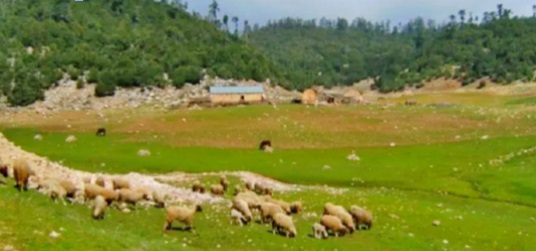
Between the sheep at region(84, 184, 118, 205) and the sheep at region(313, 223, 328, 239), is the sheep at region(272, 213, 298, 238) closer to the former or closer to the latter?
the sheep at region(313, 223, 328, 239)

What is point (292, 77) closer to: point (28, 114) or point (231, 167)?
point (28, 114)

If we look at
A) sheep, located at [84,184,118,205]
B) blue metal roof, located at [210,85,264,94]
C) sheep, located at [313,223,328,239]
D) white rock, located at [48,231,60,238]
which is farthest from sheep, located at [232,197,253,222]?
blue metal roof, located at [210,85,264,94]

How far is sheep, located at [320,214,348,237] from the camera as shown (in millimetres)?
31786

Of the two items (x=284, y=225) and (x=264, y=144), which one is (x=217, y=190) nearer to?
(x=284, y=225)

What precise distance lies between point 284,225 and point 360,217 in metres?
4.70

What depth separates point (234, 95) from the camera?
12406cm

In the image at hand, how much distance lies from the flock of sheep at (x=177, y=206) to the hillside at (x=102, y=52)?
110 metres

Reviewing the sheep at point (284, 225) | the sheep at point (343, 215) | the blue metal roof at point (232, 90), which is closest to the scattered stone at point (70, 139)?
the blue metal roof at point (232, 90)

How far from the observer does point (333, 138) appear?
268ft

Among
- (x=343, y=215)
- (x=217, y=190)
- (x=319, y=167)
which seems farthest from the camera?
(x=319, y=167)

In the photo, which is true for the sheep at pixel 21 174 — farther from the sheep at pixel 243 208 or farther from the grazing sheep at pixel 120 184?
the sheep at pixel 243 208

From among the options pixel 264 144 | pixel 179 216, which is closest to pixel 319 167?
pixel 264 144

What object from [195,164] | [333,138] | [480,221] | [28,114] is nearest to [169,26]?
[28,114]

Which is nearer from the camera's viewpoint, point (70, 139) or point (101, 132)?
point (70, 139)
